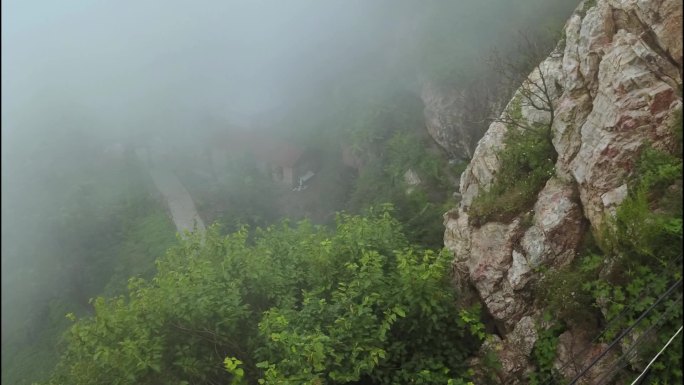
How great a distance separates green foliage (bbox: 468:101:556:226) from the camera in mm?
8930

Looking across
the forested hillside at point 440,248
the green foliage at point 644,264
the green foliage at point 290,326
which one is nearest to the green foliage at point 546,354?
the forested hillside at point 440,248

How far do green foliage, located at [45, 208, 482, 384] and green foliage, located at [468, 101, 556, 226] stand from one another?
133 cm

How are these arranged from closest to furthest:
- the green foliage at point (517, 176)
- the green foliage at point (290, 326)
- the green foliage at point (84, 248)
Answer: the green foliage at point (290, 326) < the green foliage at point (517, 176) < the green foliage at point (84, 248)

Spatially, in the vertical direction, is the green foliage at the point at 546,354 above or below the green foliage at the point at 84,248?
below

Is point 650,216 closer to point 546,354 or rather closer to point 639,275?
point 639,275

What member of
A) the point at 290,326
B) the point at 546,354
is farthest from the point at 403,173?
the point at 546,354

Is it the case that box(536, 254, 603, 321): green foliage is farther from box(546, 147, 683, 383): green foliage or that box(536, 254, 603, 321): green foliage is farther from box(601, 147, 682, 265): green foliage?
box(601, 147, 682, 265): green foliage

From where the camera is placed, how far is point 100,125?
33.0m

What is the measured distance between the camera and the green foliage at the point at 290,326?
7.33 m

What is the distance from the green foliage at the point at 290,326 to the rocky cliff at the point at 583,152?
69 cm

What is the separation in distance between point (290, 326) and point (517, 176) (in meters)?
4.95

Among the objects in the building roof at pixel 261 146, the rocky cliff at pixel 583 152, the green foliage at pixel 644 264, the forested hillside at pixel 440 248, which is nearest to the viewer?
the green foliage at pixel 644 264

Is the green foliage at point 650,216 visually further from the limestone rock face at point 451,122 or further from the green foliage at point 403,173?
the limestone rock face at point 451,122

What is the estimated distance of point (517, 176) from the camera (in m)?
9.46
